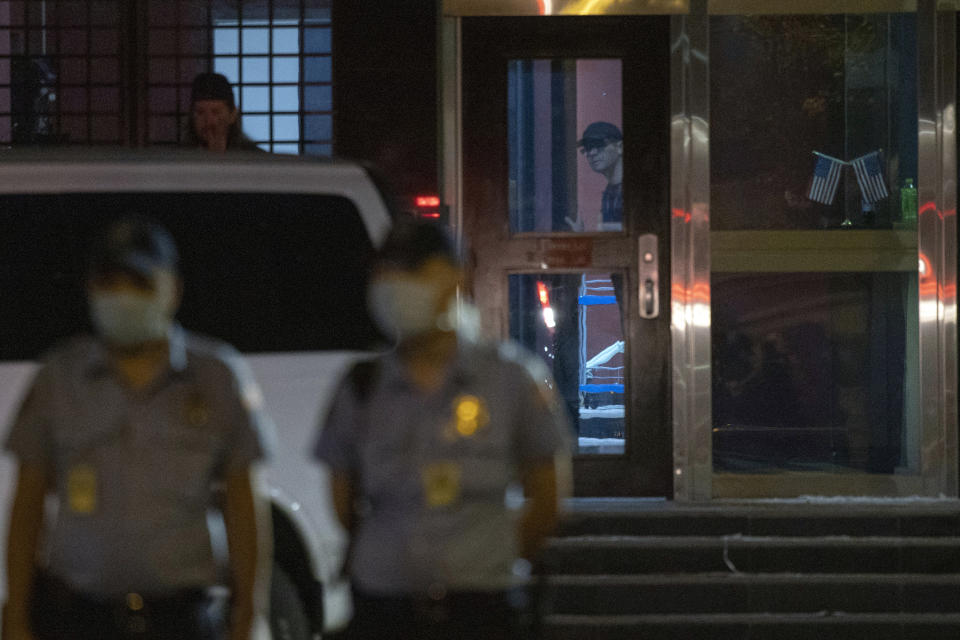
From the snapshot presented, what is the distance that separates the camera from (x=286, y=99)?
273 inches

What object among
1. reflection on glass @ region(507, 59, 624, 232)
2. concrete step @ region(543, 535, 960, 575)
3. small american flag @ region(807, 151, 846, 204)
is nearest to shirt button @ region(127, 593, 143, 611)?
concrete step @ region(543, 535, 960, 575)

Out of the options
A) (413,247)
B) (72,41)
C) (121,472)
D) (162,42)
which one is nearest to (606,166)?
(162,42)

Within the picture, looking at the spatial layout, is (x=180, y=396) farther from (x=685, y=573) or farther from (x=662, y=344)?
(x=662, y=344)

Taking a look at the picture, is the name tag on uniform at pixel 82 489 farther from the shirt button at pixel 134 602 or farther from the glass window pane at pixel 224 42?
the glass window pane at pixel 224 42

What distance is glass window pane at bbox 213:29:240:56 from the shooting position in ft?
22.9

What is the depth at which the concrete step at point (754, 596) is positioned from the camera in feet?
19.3

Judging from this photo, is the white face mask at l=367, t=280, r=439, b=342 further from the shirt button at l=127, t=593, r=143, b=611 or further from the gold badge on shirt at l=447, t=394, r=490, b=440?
the shirt button at l=127, t=593, r=143, b=611

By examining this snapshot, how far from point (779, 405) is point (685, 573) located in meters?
1.32

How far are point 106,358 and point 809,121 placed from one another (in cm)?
517

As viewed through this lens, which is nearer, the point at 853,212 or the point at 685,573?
the point at 685,573

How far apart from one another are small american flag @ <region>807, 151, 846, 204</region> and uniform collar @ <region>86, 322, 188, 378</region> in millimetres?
4963

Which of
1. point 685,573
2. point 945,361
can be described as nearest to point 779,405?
point 945,361

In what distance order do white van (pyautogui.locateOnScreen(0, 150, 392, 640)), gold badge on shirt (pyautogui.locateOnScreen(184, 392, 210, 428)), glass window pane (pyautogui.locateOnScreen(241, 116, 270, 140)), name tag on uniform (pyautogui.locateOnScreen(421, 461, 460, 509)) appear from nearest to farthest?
name tag on uniform (pyautogui.locateOnScreen(421, 461, 460, 509))
gold badge on shirt (pyautogui.locateOnScreen(184, 392, 210, 428))
white van (pyautogui.locateOnScreen(0, 150, 392, 640))
glass window pane (pyautogui.locateOnScreen(241, 116, 270, 140))

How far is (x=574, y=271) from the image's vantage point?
686cm
